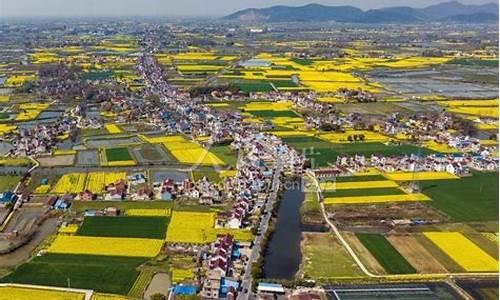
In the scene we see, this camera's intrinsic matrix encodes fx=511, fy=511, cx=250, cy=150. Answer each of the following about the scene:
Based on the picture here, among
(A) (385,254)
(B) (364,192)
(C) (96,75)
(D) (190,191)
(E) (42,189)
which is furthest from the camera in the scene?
(C) (96,75)

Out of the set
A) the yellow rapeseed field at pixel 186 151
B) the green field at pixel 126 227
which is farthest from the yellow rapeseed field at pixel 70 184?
the yellow rapeseed field at pixel 186 151

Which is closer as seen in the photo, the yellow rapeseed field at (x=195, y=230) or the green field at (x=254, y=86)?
the yellow rapeseed field at (x=195, y=230)

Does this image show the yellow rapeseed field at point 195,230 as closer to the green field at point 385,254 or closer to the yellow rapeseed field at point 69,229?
the yellow rapeseed field at point 69,229

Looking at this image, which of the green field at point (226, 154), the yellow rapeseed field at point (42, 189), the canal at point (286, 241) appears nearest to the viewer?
the canal at point (286, 241)

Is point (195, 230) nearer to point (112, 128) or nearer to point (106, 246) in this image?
point (106, 246)

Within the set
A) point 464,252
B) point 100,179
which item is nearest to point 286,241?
point 464,252

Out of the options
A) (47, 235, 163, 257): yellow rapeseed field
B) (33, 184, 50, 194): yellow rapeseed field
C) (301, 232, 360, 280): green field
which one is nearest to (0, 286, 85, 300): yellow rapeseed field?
(47, 235, 163, 257): yellow rapeseed field
